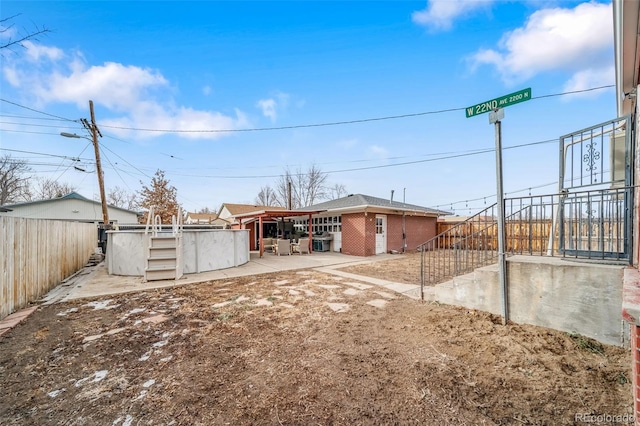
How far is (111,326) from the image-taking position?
396 cm

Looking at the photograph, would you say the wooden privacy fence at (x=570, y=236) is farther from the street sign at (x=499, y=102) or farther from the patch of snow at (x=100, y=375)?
the patch of snow at (x=100, y=375)

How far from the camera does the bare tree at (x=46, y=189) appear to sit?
30564 millimetres

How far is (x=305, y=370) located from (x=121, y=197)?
4768cm

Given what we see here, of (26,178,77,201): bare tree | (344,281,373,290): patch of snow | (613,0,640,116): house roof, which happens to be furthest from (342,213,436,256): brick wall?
(26,178,77,201): bare tree

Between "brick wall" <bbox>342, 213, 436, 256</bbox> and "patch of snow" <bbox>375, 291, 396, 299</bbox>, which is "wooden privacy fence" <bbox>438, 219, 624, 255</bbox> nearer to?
"patch of snow" <bbox>375, 291, 396, 299</bbox>

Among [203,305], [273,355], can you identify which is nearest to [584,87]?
[273,355]

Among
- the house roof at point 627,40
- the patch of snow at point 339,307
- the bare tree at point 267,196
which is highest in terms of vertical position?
the bare tree at point 267,196

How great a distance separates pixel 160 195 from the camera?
25.6m

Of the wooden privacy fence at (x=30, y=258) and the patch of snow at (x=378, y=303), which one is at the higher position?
the wooden privacy fence at (x=30, y=258)

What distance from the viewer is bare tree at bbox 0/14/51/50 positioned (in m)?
2.77

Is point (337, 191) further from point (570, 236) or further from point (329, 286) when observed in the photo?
point (570, 236)

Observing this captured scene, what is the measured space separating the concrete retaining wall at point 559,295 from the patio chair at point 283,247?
995cm

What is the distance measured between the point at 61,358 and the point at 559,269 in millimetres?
5979

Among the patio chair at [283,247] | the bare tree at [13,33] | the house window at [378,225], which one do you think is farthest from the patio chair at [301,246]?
the bare tree at [13,33]
